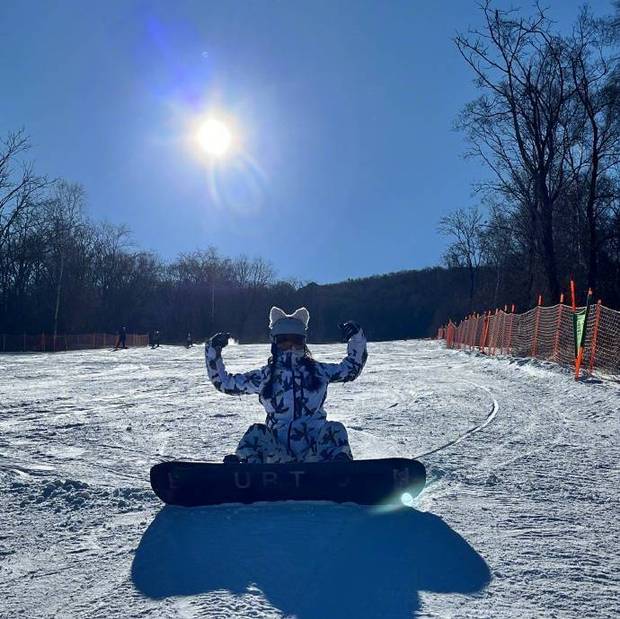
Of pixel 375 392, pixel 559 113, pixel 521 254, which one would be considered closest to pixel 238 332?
pixel 521 254

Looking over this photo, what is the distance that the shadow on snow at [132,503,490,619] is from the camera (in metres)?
2.71

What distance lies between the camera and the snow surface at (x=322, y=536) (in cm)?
266

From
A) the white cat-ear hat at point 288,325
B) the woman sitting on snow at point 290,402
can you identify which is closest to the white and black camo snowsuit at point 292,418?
the woman sitting on snow at point 290,402

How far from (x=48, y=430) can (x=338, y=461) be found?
4.39 metres

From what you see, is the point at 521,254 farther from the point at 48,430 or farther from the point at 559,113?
the point at 48,430

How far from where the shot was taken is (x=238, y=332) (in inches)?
3388

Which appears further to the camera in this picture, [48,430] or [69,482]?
[48,430]

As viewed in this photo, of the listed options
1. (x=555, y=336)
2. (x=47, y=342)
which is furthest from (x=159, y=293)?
(x=555, y=336)

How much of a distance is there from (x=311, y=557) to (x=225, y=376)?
1789 millimetres

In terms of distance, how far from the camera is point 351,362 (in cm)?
468

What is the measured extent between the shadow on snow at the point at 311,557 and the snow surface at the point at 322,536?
0.01m

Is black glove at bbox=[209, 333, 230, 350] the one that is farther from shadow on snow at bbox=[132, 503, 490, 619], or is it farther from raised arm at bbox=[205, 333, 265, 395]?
shadow on snow at bbox=[132, 503, 490, 619]

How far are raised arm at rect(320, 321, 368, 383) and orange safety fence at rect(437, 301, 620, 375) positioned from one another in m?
9.41

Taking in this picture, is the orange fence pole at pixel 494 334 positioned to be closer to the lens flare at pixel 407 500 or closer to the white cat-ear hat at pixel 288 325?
the white cat-ear hat at pixel 288 325
